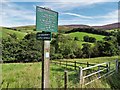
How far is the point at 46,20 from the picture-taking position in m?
4.04

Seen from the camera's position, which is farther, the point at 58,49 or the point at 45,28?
the point at 58,49

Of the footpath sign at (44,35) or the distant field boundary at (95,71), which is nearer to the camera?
the footpath sign at (44,35)

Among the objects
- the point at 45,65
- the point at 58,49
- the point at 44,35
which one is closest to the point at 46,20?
the point at 44,35

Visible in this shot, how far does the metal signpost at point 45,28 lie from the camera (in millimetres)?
3922

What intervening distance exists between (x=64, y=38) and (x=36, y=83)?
1103 inches

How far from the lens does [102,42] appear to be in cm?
2792

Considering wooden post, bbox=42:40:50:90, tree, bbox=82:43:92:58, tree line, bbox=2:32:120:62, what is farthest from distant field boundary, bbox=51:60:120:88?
tree, bbox=82:43:92:58

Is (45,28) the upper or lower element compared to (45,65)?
upper

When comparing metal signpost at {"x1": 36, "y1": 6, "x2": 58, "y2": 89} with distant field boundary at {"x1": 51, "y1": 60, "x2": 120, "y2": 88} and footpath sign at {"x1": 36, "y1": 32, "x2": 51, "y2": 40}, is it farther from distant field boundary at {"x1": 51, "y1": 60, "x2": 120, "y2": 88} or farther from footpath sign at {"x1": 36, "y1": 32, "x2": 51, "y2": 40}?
distant field boundary at {"x1": 51, "y1": 60, "x2": 120, "y2": 88}

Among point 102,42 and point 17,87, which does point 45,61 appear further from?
point 102,42

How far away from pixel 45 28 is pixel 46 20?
15cm

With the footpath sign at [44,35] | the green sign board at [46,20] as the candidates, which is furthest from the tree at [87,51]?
the footpath sign at [44,35]

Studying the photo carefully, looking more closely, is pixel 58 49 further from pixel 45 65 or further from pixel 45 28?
pixel 45 28

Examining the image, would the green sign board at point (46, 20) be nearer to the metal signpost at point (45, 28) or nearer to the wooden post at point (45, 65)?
the metal signpost at point (45, 28)
